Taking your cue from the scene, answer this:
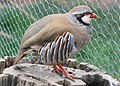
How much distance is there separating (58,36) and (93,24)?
2271 millimetres

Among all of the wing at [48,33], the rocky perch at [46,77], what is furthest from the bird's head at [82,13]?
the rocky perch at [46,77]

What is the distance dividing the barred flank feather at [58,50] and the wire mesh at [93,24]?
135 centimetres

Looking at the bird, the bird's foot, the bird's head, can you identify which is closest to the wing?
the bird

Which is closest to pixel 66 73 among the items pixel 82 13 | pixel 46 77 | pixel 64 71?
pixel 64 71

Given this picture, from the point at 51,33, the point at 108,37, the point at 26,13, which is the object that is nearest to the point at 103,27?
the point at 108,37

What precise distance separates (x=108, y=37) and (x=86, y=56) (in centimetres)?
34

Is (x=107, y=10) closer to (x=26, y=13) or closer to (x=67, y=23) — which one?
(x=26, y=13)

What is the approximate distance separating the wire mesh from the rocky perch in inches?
51.9

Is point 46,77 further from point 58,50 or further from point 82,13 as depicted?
point 82,13

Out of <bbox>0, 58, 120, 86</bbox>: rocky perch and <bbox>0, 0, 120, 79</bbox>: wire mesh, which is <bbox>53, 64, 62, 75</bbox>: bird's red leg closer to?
<bbox>0, 58, 120, 86</bbox>: rocky perch

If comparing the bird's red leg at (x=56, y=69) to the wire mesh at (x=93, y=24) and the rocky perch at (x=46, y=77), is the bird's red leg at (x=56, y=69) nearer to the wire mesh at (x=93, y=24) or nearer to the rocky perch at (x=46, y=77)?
the rocky perch at (x=46, y=77)

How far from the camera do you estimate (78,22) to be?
4312 millimetres

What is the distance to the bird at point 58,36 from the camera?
4.22m

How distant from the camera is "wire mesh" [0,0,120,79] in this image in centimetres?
590
